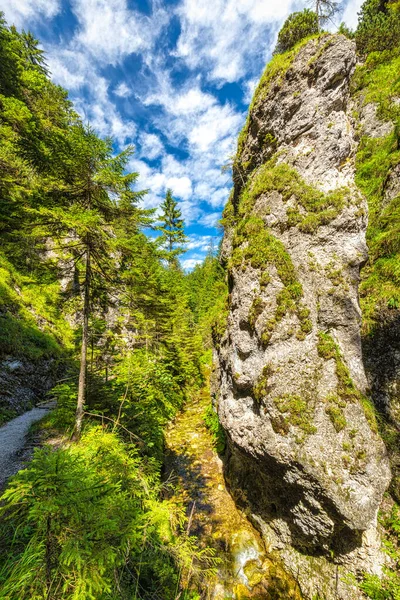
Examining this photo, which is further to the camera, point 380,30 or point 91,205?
point 380,30

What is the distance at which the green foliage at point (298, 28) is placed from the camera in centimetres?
1062

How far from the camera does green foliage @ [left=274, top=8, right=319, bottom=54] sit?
1062cm

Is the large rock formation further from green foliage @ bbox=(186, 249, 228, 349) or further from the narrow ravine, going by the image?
green foliage @ bbox=(186, 249, 228, 349)

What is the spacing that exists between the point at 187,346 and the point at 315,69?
1637cm

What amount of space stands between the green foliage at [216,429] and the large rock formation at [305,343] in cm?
141

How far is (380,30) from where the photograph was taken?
52.5 feet

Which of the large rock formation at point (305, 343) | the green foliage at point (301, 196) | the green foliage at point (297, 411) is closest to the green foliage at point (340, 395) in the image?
the large rock formation at point (305, 343)

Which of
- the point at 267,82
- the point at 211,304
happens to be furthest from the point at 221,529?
the point at 211,304

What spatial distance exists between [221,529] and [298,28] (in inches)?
A: 807

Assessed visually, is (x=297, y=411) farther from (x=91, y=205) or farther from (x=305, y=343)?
(x=91, y=205)

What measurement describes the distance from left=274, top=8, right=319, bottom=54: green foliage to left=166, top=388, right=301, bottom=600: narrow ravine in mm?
17749

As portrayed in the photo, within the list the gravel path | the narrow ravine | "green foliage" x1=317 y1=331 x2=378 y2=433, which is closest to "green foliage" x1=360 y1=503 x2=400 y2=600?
the narrow ravine

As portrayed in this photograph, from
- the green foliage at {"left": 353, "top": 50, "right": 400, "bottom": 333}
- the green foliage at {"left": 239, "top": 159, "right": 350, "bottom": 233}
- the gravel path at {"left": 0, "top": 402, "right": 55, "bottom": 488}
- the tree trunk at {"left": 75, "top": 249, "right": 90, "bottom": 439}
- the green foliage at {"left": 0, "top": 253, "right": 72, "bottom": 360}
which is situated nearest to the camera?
the gravel path at {"left": 0, "top": 402, "right": 55, "bottom": 488}

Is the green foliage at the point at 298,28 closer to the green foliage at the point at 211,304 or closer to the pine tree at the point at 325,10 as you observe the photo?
the pine tree at the point at 325,10
